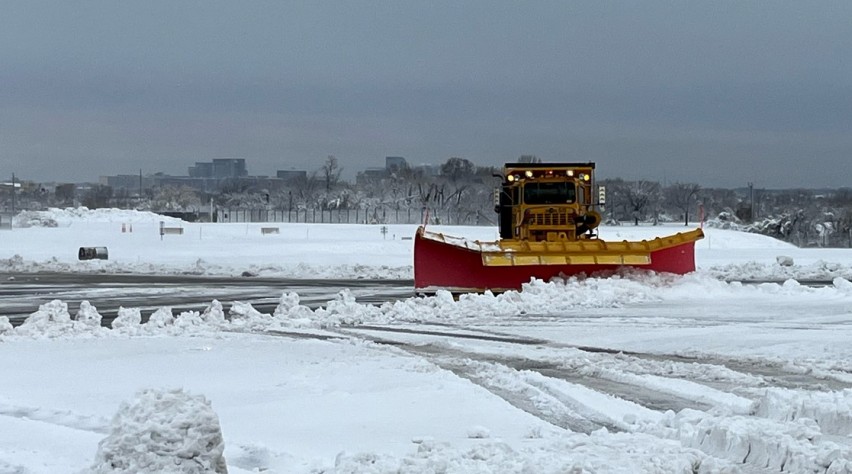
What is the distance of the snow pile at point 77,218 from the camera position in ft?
234

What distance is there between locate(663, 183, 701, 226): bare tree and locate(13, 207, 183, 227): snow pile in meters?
61.8

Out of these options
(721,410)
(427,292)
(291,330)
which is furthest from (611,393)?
(427,292)

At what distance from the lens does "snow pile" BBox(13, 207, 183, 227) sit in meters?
71.2

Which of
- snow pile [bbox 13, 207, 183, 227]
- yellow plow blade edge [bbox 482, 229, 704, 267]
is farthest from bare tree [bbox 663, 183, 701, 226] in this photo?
yellow plow blade edge [bbox 482, 229, 704, 267]

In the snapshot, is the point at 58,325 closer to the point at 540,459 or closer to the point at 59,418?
the point at 59,418

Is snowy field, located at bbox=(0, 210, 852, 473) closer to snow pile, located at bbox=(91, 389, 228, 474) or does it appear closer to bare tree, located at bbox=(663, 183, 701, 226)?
snow pile, located at bbox=(91, 389, 228, 474)

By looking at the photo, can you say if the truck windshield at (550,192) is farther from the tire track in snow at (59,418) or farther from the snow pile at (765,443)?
the snow pile at (765,443)

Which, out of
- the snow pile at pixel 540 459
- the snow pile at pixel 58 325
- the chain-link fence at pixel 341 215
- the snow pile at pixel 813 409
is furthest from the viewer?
the chain-link fence at pixel 341 215

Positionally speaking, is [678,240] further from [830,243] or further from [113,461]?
[830,243]

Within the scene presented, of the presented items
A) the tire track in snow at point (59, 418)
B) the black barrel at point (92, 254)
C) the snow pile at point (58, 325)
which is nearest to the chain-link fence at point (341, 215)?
the black barrel at point (92, 254)

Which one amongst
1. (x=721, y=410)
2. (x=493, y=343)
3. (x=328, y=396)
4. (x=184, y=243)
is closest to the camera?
(x=721, y=410)

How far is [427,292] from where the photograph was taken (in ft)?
65.5

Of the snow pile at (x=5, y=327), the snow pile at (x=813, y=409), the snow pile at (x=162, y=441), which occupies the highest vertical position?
the snow pile at (x=162, y=441)

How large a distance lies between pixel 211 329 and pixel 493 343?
158 inches
